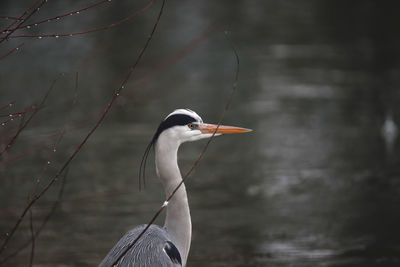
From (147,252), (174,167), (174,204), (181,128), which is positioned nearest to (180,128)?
(181,128)

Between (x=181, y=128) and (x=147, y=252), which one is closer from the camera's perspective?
(x=147, y=252)

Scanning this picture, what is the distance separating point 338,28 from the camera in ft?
51.4

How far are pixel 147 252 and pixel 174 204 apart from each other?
17.9 inches

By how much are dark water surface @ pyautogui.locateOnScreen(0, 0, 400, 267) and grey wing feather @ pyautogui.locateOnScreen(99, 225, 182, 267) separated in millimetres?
658

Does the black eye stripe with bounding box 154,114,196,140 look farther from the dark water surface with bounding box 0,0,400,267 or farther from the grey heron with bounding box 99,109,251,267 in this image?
the dark water surface with bounding box 0,0,400,267

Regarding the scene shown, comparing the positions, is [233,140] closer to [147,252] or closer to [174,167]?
[174,167]

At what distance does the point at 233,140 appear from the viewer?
30.8 ft

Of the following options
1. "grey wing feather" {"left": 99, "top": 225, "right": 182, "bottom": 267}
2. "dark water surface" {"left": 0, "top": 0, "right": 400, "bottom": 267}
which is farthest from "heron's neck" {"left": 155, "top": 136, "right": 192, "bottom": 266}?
"dark water surface" {"left": 0, "top": 0, "right": 400, "bottom": 267}

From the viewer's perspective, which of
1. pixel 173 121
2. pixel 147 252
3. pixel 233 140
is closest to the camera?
pixel 147 252

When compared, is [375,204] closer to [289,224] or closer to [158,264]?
[289,224]

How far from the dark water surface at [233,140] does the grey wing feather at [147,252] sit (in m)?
0.66

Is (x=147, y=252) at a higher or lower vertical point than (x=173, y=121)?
lower

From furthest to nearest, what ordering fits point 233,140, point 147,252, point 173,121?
point 233,140 → point 173,121 → point 147,252

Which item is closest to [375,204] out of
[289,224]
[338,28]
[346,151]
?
[289,224]
